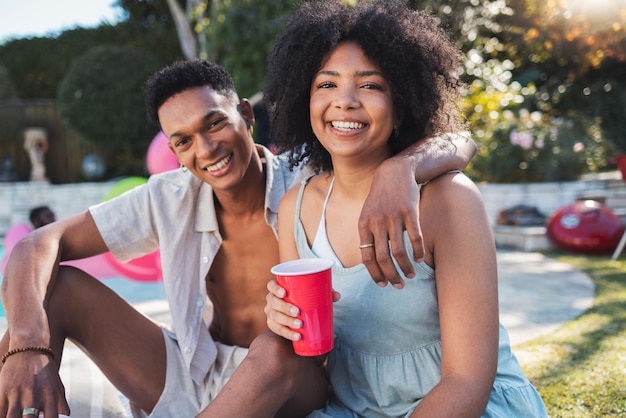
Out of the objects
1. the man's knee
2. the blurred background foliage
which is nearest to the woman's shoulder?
the man's knee

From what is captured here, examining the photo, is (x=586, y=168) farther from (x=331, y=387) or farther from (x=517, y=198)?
(x=331, y=387)

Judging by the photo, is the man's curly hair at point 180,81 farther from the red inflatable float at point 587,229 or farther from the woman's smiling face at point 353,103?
the red inflatable float at point 587,229

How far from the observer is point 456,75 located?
216 cm

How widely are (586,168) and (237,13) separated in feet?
18.6

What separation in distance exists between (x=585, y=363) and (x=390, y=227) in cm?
216

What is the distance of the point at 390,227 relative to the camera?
1.55m

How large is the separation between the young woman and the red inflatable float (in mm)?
4769

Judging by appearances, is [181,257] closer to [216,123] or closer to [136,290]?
[216,123]

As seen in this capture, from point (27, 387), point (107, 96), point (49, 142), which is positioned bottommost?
point (27, 387)

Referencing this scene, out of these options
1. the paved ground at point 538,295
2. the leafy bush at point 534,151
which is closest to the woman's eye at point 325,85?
the paved ground at point 538,295

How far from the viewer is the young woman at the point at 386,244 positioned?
165 cm

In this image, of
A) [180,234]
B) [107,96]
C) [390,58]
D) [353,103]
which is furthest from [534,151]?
[107,96]

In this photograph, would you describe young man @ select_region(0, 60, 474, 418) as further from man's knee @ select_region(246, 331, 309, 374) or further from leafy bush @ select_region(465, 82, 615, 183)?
leafy bush @ select_region(465, 82, 615, 183)

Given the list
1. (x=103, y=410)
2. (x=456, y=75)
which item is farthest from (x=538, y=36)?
(x=103, y=410)
